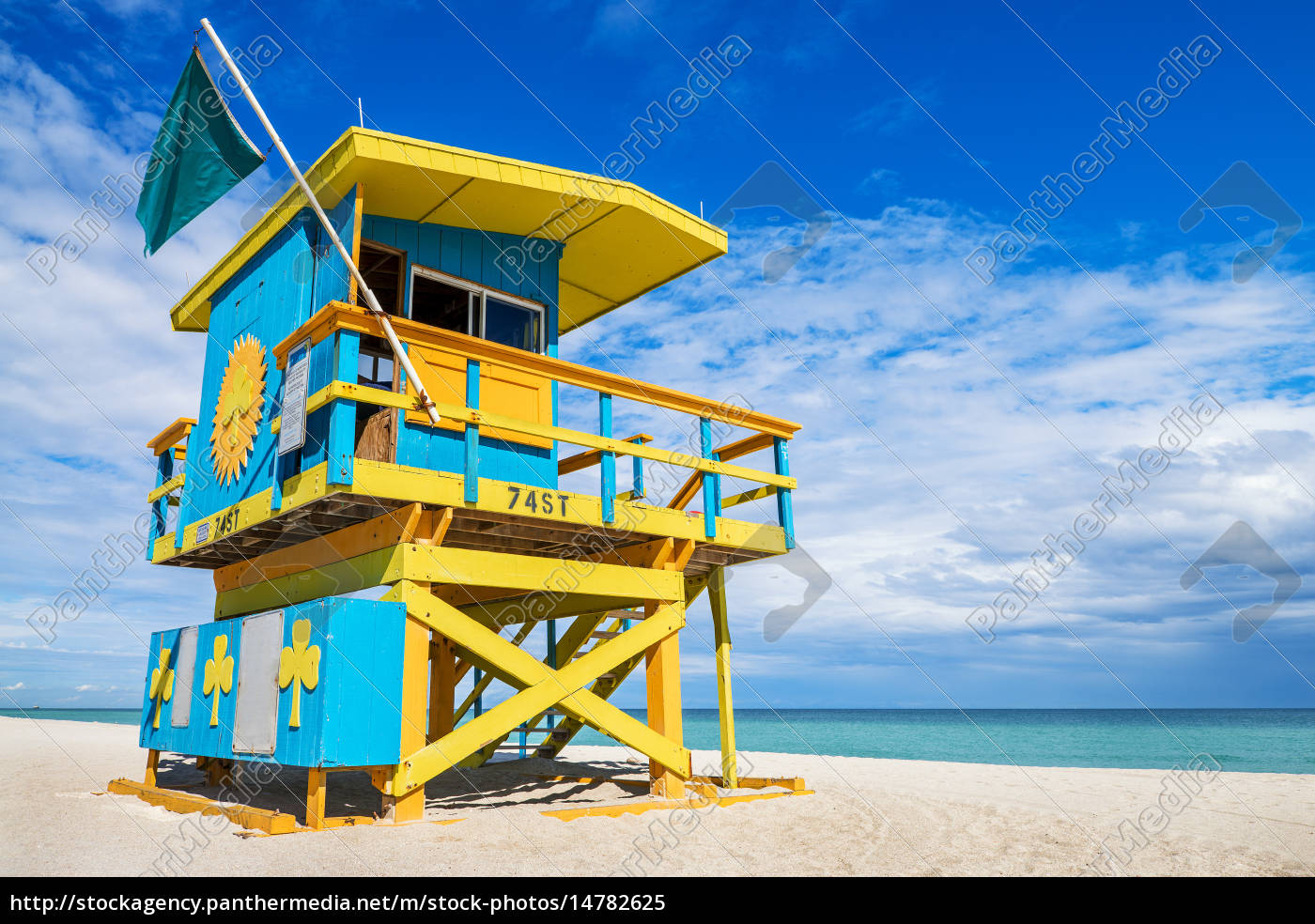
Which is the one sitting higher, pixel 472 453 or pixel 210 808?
pixel 472 453

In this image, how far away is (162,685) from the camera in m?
10.1

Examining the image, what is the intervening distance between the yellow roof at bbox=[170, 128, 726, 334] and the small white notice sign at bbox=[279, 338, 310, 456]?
201 cm

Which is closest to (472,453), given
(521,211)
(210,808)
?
(521,211)

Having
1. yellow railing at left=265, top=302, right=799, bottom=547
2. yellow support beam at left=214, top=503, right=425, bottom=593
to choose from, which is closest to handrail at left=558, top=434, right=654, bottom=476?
yellow railing at left=265, top=302, right=799, bottom=547

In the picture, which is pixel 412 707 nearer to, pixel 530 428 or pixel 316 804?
pixel 316 804

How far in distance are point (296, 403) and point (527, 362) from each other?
2196 mm

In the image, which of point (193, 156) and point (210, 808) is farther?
point (193, 156)

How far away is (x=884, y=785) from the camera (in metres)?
11.6

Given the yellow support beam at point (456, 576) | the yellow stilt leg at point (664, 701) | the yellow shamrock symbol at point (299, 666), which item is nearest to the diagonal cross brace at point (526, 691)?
the yellow stilt leg at point (664, 701)

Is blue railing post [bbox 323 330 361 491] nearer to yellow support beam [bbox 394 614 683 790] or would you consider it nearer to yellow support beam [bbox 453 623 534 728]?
yellow support beam [bbox 394 614 683 790]

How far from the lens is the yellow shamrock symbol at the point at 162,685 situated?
9.98 meters

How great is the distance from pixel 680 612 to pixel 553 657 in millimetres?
3578
